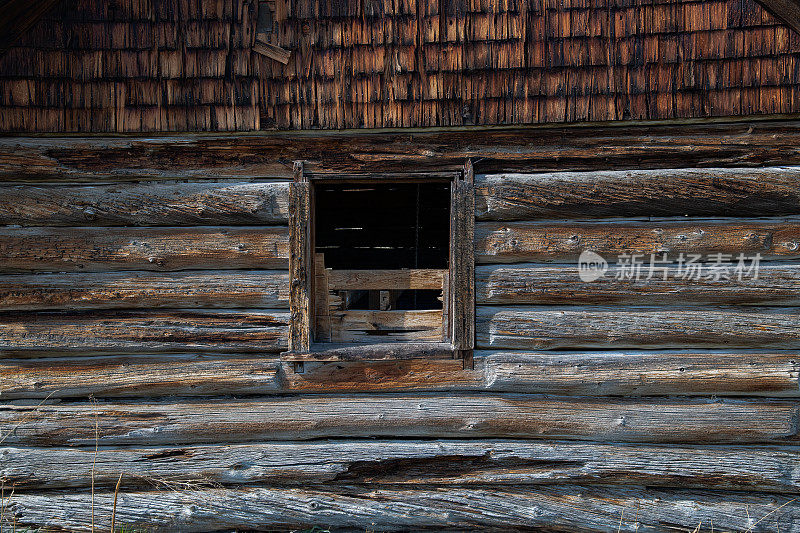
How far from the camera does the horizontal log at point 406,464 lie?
11.0 ft

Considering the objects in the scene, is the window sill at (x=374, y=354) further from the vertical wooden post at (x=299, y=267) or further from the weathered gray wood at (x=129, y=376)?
the weathered gray wood at (x=129, y=376)

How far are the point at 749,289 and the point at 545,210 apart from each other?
1.23 metres

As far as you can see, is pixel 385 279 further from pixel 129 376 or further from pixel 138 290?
pixel 129 376

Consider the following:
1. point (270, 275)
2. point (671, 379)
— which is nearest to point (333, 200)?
point (270, 275)

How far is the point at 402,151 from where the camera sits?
133 inches

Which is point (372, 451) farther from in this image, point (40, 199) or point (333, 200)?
point (333, 200)

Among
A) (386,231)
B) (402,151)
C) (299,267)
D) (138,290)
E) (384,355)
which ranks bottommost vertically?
(384,355)

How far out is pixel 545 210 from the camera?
11.0 feet

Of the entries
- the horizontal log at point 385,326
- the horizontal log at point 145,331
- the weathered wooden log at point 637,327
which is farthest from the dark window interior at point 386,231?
the weathered wooden log at point 637,327

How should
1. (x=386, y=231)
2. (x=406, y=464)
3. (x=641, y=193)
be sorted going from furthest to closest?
1. (x=386, y=231)
2. (x=406, y=464)
3. (x=641, y=193)

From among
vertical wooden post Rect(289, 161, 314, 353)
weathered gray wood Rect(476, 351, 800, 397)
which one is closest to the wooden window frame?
vertical wooden post Rect(289, 161, 314, 353)

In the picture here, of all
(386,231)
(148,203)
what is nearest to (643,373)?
(148,203)

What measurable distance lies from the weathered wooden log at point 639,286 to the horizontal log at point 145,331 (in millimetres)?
1285

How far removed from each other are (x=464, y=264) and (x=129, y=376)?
81.8 inches
